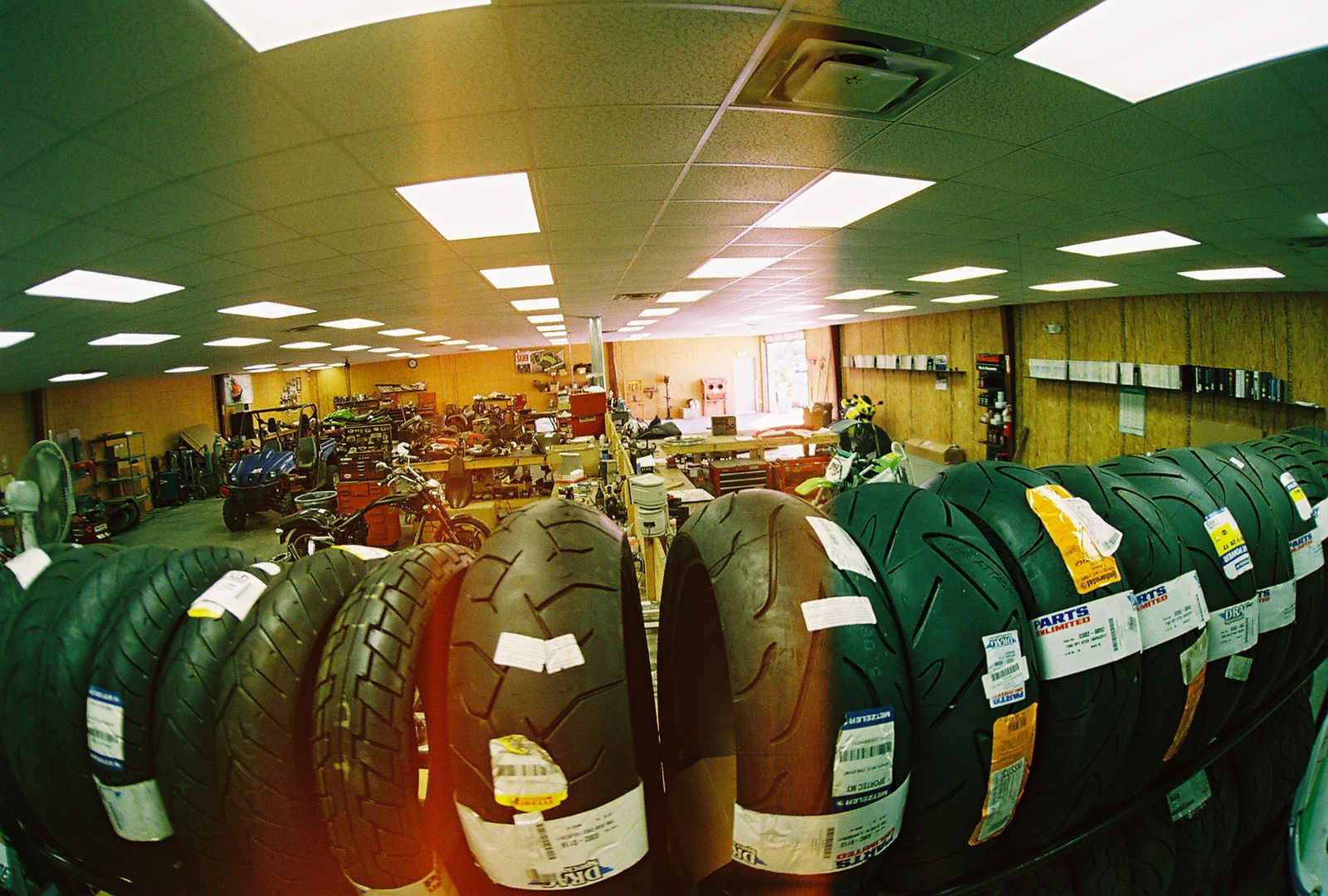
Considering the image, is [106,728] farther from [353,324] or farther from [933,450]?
[933,450]

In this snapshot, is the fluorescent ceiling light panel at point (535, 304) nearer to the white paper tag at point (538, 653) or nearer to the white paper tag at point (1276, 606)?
the white paper tag at point (538, 653)

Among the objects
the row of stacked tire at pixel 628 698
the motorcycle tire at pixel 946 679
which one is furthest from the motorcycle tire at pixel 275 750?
the motorcycle tire at pixel 946 679

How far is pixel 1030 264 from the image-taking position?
4.28m

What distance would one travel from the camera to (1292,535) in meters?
1.53

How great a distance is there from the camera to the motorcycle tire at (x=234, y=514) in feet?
27.3

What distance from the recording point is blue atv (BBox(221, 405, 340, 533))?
820cm

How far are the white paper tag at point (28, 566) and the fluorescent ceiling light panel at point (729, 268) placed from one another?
3844 mm

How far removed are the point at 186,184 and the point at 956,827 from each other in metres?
2.86

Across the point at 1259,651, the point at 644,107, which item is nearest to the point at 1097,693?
the point at 1259,651

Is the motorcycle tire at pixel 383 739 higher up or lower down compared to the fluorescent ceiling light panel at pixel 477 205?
lower down

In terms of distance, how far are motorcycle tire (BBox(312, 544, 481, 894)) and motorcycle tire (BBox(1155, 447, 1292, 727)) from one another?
2018mm

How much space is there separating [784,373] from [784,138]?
19203 millimetres

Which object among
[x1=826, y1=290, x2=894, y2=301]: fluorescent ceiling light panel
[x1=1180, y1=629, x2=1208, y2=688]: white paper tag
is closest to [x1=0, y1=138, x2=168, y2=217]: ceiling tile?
[x1=1180, y1=629, x2=1208, y2=688]: white paper tag

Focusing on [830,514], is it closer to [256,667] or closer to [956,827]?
[956,827]
